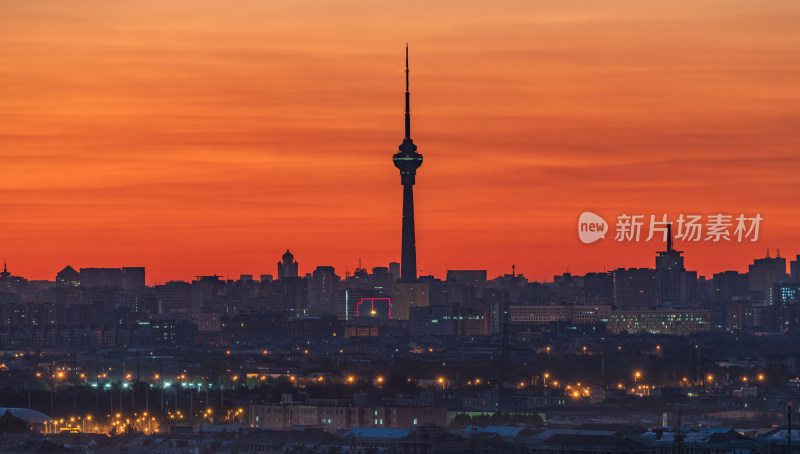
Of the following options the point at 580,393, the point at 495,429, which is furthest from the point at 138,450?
the point at 580,393

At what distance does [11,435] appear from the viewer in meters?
80.2

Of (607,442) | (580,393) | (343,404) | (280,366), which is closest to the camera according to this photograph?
(607,442)

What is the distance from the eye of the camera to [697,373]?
13912 cm

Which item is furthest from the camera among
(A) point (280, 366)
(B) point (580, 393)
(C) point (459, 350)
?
(C) point (459, 350)

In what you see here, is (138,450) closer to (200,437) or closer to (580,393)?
(200,437)

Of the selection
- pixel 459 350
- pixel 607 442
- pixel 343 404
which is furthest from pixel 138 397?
pixel 459 350

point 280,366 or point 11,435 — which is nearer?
point 11,435

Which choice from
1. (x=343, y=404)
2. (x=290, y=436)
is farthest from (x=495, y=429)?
(x=343, y=404)

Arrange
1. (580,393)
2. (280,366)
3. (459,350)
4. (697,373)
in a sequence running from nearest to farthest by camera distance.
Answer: (580,393), (697,373), (280,366), (459,350)

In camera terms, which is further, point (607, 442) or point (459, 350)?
point (459, 350)

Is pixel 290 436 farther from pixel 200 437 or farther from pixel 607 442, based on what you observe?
pixel 607 442

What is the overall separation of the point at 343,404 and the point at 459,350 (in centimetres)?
9000

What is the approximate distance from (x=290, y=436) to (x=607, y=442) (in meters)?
12.9

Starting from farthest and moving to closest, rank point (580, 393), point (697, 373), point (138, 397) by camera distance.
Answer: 1. point (697, 373)
2. point (580, 393)
3. point (138, 397)
